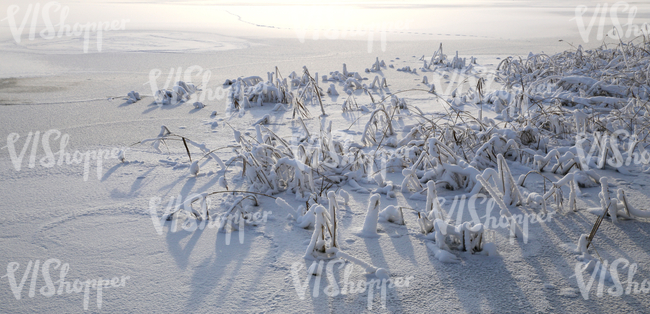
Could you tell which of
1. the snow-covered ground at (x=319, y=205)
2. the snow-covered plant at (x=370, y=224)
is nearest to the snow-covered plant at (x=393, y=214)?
the snow-covered ground at (x=319, y=205)

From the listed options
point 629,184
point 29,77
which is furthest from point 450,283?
point 29,77

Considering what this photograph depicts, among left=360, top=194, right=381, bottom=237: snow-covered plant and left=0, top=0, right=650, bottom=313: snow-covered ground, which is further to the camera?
left=360, top=194, right=381, bottom=237: snow-covered plant

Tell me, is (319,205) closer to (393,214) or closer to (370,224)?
(370,224)

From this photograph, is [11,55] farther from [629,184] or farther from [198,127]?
[629,184]

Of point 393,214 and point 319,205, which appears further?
point 393,214

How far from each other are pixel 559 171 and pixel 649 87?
2309 millimetres

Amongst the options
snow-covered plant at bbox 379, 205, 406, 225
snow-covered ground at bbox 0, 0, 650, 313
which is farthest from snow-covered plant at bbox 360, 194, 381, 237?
snow-covered plant at bbox 379, 205, 406, 225

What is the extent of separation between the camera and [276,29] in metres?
13.5

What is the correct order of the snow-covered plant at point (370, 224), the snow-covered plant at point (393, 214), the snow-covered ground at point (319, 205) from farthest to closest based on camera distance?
1. the snow-covered plant at point (393, 214)
2. the snow-covered plant at point (370, 224)
3. the snow-covered ground at point (319, 205)

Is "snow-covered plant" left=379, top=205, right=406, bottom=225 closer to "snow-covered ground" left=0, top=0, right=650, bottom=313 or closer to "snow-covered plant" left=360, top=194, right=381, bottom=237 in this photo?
"snow-covered ground" left=0, top=0, right=650, bottom=313

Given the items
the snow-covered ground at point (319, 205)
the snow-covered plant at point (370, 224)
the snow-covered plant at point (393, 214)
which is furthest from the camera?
the snow-covered plant at point (393, 214)

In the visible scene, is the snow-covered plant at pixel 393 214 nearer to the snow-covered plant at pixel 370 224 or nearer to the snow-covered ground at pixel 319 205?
the snow-covered ground at pixel 319 205

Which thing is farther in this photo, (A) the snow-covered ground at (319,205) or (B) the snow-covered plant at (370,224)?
(B) the snow-covered plant at (370,224)

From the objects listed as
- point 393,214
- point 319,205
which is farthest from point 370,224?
point 319,205
